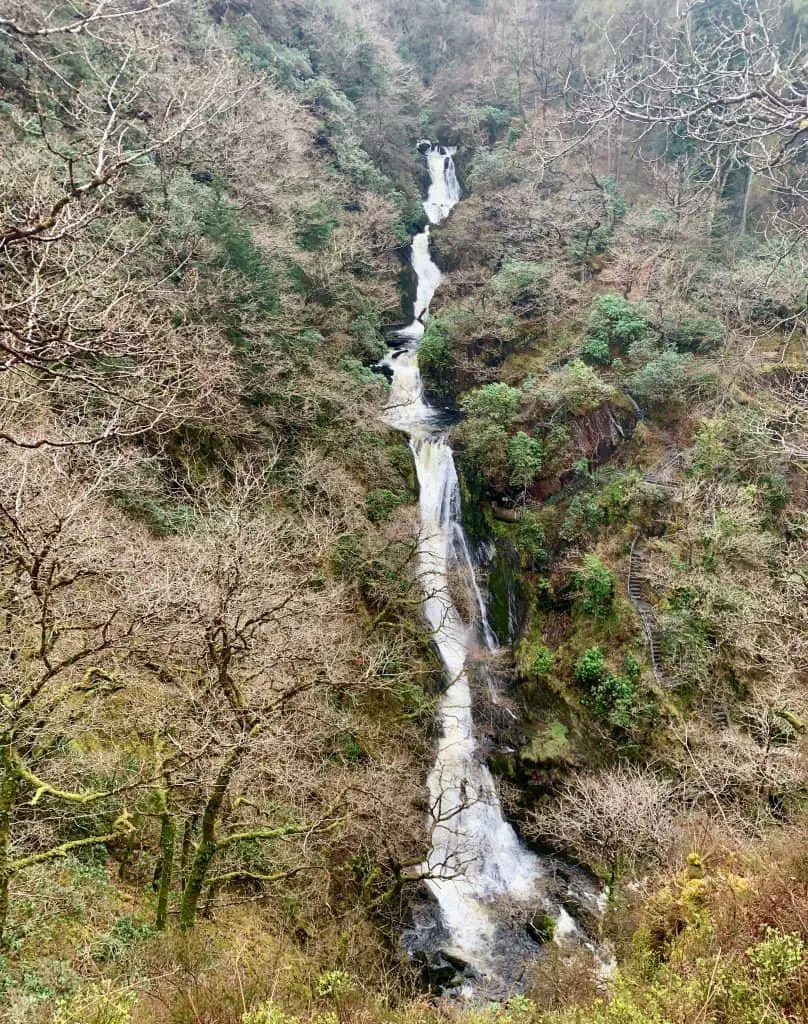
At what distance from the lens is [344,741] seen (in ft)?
42.3

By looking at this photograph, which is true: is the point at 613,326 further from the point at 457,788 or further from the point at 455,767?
the point at 457,788

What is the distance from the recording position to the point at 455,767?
1545 cm

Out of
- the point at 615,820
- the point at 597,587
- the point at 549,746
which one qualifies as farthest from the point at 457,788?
the point at 597,587

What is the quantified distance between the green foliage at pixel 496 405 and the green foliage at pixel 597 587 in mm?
5571

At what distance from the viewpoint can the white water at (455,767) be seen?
1266 cm

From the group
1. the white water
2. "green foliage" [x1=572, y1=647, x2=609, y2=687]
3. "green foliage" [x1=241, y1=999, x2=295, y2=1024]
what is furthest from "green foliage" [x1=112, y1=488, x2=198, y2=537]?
"green foliage" [x1=572, y1=647, x2=609, y2=687]

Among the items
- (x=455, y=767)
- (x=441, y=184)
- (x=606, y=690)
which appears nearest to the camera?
(x=606, y=690)

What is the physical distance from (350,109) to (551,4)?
2232 centimetres

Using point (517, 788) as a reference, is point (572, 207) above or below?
above

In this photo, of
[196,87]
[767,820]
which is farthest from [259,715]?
[196,87]

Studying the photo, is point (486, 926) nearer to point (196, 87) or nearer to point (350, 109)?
point (196, 87)

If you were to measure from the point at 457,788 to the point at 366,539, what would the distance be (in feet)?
23.1

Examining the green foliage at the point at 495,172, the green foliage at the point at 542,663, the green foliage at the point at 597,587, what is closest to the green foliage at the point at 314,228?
the green foliage at the point at 495,172

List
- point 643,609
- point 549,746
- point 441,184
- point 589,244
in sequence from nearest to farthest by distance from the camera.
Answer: point 549,746 → point 643,609 → point 589,244 → point 441,184
